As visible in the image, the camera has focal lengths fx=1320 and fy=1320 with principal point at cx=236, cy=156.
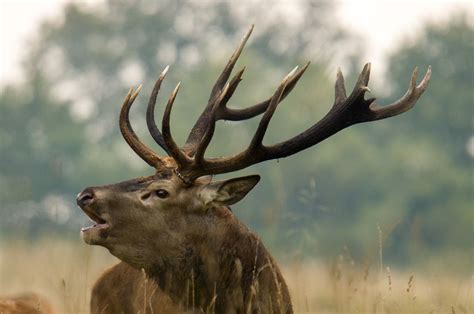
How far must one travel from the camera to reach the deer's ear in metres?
7.43

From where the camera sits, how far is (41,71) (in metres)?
46.5

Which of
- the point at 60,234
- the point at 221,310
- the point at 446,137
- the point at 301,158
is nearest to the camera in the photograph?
the point at 221,310

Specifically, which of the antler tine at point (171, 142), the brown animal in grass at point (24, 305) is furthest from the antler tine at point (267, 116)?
the brown animal in grass at point (24, 305)

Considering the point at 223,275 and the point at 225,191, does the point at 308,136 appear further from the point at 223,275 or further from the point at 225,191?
the point at 223,275

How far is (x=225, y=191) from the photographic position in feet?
24.5

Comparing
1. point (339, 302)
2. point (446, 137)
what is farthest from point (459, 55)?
point (339, 302)

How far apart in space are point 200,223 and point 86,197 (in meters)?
0.70

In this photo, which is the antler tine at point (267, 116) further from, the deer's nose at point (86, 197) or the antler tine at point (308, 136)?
the deer's nose at point (86, 197)

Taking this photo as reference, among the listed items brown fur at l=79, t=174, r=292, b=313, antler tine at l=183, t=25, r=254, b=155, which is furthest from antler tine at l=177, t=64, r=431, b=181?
antler tine at l=183, t=25, r=254, b=155

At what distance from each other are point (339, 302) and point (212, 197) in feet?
4.05

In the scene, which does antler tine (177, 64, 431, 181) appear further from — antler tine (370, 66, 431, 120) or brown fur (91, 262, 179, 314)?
brown fur (91, 262, 179, 314)

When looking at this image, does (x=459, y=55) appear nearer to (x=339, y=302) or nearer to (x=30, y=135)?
(x=30, y=135)

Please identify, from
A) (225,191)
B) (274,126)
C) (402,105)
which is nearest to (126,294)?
(225,191)

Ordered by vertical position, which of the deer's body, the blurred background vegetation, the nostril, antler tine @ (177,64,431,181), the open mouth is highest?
the blurred background vegetation
